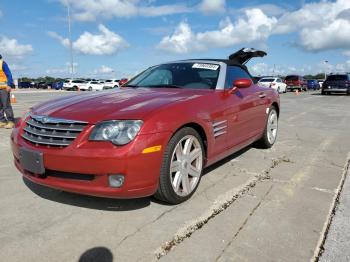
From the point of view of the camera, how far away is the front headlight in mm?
2887

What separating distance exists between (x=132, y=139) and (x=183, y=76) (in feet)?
6.11

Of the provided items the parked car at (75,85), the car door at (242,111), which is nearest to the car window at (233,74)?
the car door at (242,111)

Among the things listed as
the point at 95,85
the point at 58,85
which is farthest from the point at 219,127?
the point at 58,85

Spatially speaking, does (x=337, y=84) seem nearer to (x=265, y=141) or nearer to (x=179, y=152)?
(x=265, y=141)

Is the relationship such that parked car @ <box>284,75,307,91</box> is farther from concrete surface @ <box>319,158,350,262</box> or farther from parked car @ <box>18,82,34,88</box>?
parked car @ <box>18,82,34,88</box>

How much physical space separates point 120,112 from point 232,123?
1.66 meters

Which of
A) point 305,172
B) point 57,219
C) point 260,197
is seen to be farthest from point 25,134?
point 305,172

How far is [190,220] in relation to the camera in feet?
10.2

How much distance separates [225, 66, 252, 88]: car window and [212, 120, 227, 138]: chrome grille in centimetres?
60

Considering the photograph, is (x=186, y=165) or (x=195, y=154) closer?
(x=186, y=165)

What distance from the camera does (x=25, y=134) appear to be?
341 centimetres

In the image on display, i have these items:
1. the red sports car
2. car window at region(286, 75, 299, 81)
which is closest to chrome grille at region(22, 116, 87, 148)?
the red sports car

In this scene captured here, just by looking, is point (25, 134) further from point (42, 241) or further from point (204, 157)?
point (204, 157)

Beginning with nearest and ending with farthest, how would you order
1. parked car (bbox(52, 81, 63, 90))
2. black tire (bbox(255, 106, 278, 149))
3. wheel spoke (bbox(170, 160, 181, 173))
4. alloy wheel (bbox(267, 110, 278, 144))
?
1. wheel spoke (bbox(170, 160, 181, 173))
2. black tire (bbox(255, 106, 278, 149))
3. alloy wheel (bbox(267, 110, 278, 144))
4. parked car (bbox(52, 81, 63, 90))
